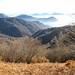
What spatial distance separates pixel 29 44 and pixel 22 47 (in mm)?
2556

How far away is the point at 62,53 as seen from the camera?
37.1 m

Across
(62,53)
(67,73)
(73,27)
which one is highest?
(73,27)

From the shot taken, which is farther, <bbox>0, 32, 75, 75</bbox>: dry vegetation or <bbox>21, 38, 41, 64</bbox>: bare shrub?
<bbox>21, 38, 41, 64</bbox>: bare shrub

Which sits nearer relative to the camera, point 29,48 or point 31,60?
point 31,60

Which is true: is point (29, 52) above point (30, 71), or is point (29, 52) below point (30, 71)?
below

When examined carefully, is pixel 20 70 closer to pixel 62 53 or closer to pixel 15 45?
pixel 15 45

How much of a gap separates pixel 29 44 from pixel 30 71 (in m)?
23.6

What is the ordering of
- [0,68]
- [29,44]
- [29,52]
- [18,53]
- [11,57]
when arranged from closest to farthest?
1. [0,68]
2. [11,57]
3. [18,53]
4. [29,52]
5. [29,44]

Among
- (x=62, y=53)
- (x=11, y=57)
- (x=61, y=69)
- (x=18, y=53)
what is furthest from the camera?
(x=62, y=53)

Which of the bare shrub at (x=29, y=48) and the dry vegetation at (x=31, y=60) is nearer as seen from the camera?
the dry vegetation at (x=31, y=60)

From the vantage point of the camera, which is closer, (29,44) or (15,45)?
(15,45)

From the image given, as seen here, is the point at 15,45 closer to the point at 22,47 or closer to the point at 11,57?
the point at 22,47

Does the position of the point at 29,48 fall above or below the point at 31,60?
above

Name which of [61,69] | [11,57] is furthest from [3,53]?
[61,69]
